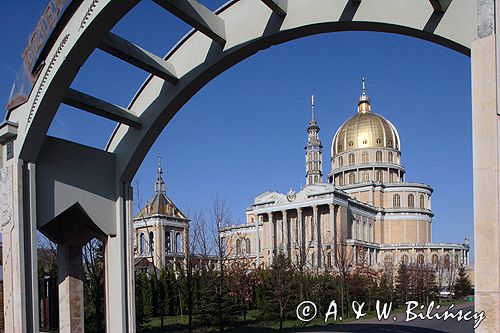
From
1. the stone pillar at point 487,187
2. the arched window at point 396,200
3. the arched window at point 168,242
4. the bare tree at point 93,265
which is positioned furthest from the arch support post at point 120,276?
the arched window at point 396,200

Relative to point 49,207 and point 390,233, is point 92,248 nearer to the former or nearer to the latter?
point 49,207

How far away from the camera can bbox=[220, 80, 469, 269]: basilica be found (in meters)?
66.9

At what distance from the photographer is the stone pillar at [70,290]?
898 centimetres

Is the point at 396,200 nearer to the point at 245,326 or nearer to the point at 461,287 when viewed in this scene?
the point at 461,287

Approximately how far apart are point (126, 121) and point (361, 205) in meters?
66.2

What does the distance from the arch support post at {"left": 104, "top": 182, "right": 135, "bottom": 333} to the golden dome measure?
74561mm

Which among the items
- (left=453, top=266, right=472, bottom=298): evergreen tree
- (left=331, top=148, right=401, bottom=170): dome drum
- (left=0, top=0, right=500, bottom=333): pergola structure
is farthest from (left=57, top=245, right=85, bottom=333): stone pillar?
(left=331, top=148, right=401, bottom=170): dome drum

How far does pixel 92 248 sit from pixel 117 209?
41.8 feet

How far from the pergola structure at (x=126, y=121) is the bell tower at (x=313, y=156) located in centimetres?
7589

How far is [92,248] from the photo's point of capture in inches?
812

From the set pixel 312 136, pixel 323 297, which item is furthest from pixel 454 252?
pixel 323 297

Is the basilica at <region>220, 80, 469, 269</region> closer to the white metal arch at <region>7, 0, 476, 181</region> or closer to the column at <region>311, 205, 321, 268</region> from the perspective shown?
the column at <region>311, 205, 321, 268</region>

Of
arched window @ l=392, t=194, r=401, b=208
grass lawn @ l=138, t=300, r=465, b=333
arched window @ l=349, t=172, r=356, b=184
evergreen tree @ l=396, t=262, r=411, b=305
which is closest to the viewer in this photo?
grass lawn @ l=138, t=300, r=465, b=333

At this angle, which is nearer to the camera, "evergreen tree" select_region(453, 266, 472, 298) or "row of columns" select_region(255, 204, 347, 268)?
"evergreen tree" select_region(453, 266, 472, 298)
